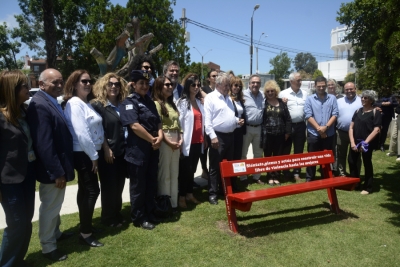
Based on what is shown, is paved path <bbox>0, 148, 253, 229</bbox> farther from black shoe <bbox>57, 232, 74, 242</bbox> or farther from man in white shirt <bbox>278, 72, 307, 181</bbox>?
man in white shirt <bbox>278, 72, 307, 181</bbox>

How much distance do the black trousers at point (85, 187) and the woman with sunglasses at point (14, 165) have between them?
22.4 inches

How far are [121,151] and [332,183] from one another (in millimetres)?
2857

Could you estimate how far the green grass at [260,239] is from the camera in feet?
11.9

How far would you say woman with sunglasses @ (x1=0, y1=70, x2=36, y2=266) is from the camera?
3.12 m

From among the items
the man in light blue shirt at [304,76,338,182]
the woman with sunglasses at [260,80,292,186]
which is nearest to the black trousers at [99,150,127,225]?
the woman with sunglasses at [260,80,292,186]

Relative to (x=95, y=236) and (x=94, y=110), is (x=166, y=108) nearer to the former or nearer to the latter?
(x=94, y=110)

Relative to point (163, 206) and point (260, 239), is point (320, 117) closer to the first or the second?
point (260, 239)

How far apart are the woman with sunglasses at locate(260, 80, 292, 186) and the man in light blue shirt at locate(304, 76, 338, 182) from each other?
410 millimetres

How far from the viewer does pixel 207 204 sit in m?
5.43

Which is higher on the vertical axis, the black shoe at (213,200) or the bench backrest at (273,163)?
the bench backrest at (273,163)

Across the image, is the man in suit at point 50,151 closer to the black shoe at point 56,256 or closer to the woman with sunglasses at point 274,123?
the black shoe at point 56,256

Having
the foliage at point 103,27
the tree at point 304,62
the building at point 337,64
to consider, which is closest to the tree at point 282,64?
the building at point 337,64

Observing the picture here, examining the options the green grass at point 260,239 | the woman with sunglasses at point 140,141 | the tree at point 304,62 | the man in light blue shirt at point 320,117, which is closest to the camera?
the green grass at point 260,239

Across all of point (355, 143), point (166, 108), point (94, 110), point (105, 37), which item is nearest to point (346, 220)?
point (355, 143)
